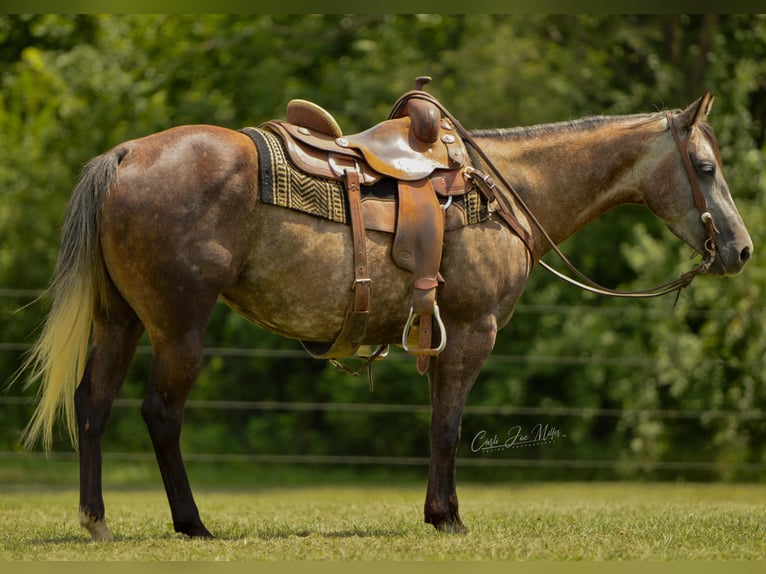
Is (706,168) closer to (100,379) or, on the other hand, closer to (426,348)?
(426,348)

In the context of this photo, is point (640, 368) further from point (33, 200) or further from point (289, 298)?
point (33, 200)

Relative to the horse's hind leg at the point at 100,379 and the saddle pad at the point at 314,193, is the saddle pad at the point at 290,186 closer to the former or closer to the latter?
the saddle pad at the point at 314,193

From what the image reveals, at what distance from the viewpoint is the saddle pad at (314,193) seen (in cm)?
496

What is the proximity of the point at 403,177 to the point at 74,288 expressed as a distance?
1.65 m

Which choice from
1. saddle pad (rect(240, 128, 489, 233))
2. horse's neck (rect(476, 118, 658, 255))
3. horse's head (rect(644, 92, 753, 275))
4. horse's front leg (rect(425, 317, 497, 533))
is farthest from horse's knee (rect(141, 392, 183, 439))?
horse's head (rect(644, 92, 753, 275))

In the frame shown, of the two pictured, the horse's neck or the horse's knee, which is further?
the horse's neck

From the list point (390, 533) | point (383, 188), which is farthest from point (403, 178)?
point (390, 533)

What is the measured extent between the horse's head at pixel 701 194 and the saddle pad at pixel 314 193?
1.21 metres

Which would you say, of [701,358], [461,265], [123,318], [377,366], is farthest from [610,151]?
[377,366]

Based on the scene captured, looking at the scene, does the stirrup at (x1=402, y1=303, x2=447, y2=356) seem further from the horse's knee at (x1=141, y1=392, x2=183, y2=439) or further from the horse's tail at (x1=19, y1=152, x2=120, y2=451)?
the horse's tail at (x1=19, y1=152, x2=120, y2=451)

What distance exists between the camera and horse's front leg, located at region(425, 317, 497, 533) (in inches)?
206

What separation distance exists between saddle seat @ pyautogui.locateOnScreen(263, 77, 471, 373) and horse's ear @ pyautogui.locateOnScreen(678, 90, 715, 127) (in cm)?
123

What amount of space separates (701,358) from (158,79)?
7.42m

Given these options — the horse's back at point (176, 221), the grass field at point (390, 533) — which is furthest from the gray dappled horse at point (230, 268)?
the grass field at point (390, 533)
